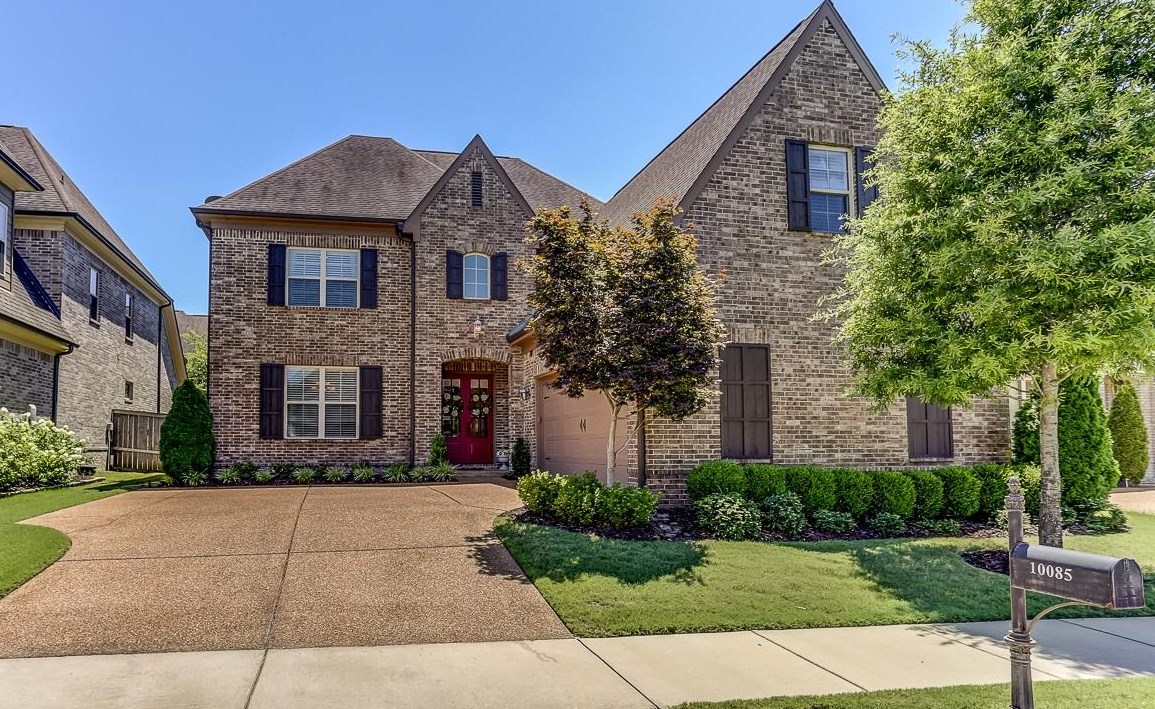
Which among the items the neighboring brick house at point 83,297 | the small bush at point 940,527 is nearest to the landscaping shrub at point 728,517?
the small bush at point 940,527

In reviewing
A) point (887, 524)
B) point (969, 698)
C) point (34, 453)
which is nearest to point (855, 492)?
point (887, 524)

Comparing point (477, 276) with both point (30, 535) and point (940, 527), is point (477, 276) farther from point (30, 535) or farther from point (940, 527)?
point (940, 527)

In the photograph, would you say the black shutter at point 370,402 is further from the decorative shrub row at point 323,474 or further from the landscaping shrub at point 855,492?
the landscaping shrub at point 855,492

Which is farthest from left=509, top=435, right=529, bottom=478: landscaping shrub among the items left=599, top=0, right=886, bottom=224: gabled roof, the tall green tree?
the tall green tree

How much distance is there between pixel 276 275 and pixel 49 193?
5.93 metres

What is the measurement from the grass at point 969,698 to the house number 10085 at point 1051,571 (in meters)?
1.53

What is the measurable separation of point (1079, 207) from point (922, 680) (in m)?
5.69

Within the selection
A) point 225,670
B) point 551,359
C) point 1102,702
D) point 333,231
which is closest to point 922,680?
point 1102,702

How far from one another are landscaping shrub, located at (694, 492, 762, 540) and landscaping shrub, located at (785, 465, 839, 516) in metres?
0.86

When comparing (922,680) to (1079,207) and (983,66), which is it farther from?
(983,66)

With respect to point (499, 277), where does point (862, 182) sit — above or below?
above

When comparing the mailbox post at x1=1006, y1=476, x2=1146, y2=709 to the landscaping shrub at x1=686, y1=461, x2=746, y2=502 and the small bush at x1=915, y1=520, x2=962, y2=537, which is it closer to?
the landscaping shrub at x1=686, y1=461, x2=746, y2=502

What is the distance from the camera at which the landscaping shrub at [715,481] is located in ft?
34.5

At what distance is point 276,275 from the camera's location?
17438 mm
